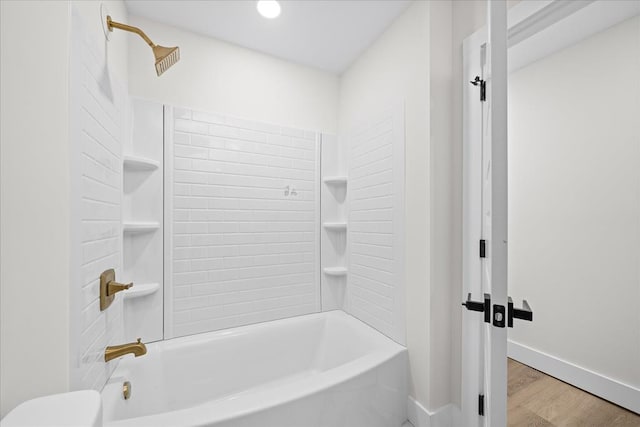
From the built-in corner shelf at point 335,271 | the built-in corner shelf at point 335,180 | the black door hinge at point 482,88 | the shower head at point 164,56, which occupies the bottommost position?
the built-in corner shelf at point 335,271

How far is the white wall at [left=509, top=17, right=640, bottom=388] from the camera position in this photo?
172 centimetres

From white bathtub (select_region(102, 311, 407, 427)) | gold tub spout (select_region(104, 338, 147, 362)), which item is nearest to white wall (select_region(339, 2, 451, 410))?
white bathtub (select_region(102, 311, 407, 427))

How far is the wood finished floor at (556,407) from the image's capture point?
1558 mm

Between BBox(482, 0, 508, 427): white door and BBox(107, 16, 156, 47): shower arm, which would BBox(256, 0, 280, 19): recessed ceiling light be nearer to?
BBox(107, 16, 156, 47): shower arm

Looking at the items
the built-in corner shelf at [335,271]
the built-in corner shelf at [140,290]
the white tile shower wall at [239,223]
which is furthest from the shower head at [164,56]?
the built-in corner shelf at [335,271]

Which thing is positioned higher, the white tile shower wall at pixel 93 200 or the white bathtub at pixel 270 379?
the white tile shower wall at pixel 93 200

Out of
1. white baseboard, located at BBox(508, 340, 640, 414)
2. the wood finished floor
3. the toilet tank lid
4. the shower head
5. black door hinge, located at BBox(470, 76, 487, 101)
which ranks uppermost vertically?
the shower head

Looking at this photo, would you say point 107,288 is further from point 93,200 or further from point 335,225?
point 335,225

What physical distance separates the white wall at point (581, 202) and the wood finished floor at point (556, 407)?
196mm

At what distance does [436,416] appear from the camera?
143cm

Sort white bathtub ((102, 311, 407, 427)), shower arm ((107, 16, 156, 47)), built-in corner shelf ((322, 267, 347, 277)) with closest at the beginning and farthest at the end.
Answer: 1. white bathtub ((102, 311, 407, 427))
2. shower arm ((107, 16, 156, 47))
3. built-in corner shelf ((322, 267, 347, 277))

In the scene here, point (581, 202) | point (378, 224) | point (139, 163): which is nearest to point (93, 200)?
point (139, 163)

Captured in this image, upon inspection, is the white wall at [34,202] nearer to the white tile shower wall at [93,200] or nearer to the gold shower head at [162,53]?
the white tile shower wall at [93,200]

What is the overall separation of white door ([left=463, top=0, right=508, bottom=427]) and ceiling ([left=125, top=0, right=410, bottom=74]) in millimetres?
676
